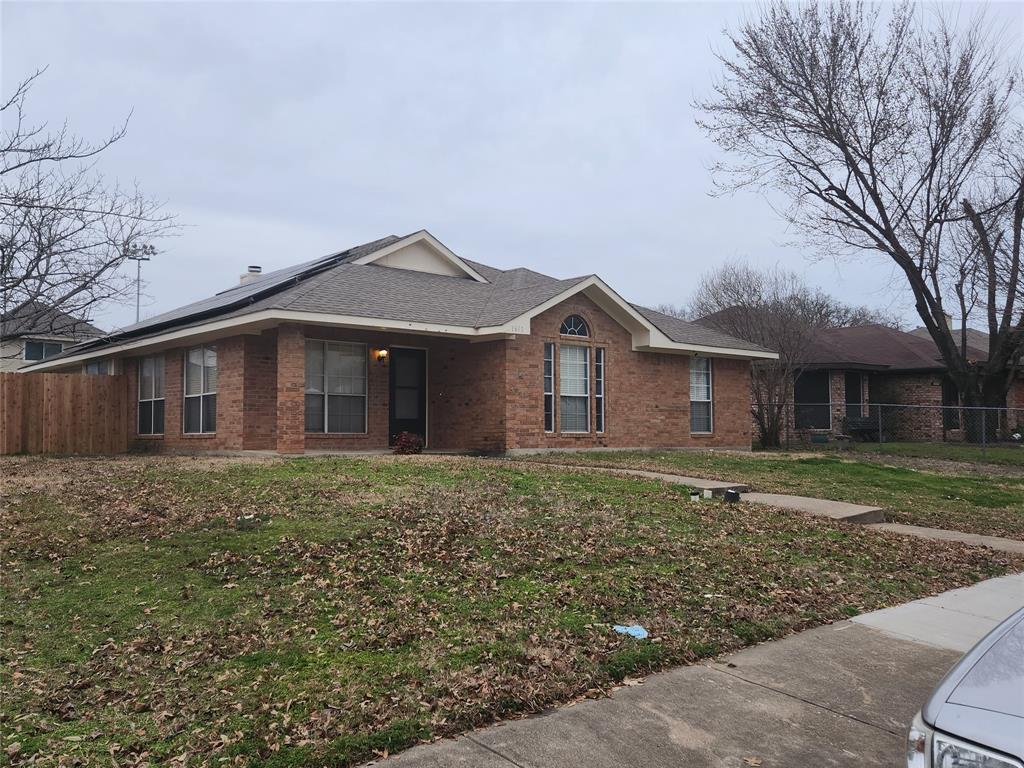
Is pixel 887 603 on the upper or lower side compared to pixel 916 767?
lower

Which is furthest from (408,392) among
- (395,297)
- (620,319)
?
(620,319)

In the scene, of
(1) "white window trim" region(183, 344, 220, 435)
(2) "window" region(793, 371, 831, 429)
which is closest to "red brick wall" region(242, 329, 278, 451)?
(1) "white window trim" region(183, 344, 220, 435)

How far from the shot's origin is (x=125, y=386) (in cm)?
2014

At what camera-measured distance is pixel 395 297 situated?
16875 mm

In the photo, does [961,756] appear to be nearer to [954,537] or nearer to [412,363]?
[954,537]

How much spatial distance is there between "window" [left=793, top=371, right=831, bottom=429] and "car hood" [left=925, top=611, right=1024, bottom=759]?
81.9 ft

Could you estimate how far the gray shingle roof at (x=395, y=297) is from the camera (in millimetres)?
15500

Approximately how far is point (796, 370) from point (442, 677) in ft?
79.9

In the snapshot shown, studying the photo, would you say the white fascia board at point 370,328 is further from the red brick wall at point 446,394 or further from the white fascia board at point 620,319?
the red brick wall at point 446,394

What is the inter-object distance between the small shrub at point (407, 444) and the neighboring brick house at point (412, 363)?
706 millimetres

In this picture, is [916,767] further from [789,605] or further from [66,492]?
[66,492]

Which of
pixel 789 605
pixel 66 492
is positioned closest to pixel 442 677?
pixel 789 605

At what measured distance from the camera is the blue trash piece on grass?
530cm

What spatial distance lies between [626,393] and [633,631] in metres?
13.9
